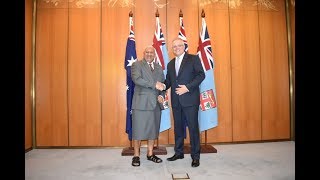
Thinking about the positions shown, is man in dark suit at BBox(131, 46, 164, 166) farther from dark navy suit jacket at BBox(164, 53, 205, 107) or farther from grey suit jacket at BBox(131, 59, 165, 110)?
dark navy suit jacket at BBox(164, 53, 205, 107)

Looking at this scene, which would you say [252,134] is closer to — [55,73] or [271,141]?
[271,141]

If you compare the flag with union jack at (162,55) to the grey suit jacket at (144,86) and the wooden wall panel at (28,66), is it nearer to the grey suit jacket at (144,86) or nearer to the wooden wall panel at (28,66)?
the grey suit jacket at (144,86)

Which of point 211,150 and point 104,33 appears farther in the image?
point 104,33

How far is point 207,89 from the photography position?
3672 mm

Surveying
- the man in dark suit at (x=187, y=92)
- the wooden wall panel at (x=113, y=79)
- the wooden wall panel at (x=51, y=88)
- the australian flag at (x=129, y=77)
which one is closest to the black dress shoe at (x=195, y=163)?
the man in dark suit at (x=187, y=92)

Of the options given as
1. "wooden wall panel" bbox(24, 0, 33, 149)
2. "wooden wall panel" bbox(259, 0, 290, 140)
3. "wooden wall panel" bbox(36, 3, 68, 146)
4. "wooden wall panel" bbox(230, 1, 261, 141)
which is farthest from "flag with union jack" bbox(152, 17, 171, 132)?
"wooden wall panel" bbox(24, 0, 33, 149)

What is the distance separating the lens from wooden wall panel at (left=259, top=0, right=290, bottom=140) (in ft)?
14.3

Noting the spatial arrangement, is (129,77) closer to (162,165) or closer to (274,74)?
(162,165)

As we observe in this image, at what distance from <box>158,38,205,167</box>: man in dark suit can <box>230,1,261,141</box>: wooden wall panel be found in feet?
5.22

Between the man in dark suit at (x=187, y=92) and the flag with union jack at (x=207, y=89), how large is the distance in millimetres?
732

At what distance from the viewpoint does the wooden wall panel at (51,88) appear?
4.04 meters

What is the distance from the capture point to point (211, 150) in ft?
11.9

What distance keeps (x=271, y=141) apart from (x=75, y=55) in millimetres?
3903
